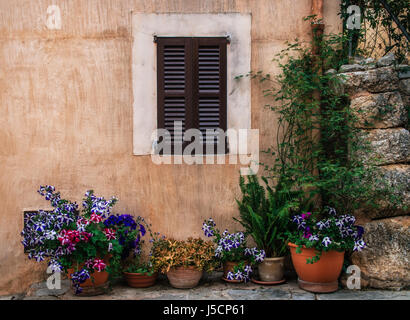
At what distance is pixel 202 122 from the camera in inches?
223

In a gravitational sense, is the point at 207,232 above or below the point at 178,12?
below

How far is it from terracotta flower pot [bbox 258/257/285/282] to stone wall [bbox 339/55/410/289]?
0.82 m

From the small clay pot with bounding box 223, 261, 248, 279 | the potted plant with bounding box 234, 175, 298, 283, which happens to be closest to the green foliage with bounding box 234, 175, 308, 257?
the potted plant with bounding box 234, 175, 298, 283

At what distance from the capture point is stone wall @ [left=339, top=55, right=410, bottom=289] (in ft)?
16.2

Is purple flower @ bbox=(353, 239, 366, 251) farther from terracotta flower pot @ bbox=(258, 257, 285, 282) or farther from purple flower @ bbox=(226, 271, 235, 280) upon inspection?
purple flower @ bbox=(226, 271, 235, 280)

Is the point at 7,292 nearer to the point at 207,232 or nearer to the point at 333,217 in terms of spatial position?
the point at 207,232

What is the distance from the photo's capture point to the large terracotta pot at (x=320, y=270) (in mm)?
4832

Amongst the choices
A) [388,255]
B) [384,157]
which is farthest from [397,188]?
[388,255]

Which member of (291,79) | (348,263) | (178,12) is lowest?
(348,263)

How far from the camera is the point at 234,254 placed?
526cm

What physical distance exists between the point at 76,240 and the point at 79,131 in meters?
1.57
